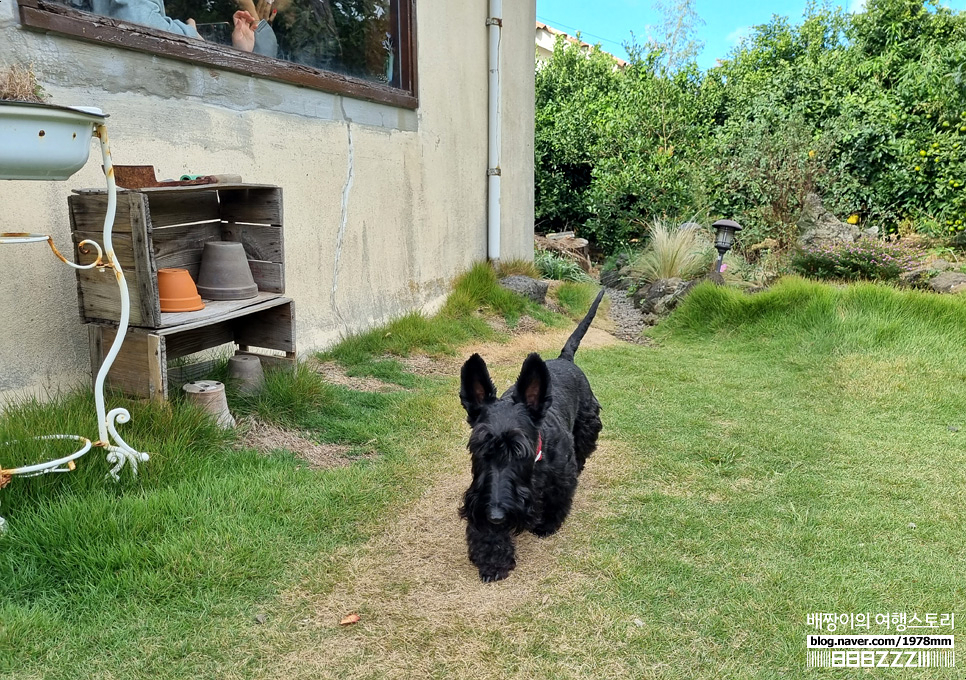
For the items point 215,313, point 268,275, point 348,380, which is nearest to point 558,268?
point 348,380

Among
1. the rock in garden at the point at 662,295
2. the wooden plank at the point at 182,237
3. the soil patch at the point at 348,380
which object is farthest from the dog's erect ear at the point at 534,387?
the rock in garden at the point at 662,295

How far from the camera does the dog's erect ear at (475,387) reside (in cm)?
284

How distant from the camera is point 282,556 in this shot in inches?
118

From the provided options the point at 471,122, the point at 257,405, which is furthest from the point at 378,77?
the point at 257,405

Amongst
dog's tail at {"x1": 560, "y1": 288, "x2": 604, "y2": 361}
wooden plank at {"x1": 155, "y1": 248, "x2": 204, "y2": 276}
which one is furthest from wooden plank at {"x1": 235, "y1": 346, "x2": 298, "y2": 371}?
dog's tail at {"x1": 560, "y1": 288, "x2": 604, "y2": 361}

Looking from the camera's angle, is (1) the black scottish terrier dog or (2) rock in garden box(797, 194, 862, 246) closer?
(1) the black scottish terrier dog

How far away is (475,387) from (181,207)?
2623 millimetres

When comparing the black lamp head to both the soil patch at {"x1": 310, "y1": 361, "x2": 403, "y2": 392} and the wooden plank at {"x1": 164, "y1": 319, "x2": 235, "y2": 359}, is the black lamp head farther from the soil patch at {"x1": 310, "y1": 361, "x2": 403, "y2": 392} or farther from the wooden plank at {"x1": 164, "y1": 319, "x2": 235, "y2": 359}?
the wooden plank at {"x1": 164, "y1": 319, "x2": 235, "y2": 359}

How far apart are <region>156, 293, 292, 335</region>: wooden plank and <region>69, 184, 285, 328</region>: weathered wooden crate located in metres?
0.02

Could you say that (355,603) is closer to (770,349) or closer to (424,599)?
(424,599)

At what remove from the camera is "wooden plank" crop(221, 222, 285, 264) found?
457 centimetres

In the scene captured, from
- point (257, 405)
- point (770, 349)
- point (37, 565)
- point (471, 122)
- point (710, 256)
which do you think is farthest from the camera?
point (710, 256)

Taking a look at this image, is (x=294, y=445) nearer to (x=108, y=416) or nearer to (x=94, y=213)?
(x=108, y=416)

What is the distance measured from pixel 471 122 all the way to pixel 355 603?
21.6 ft
